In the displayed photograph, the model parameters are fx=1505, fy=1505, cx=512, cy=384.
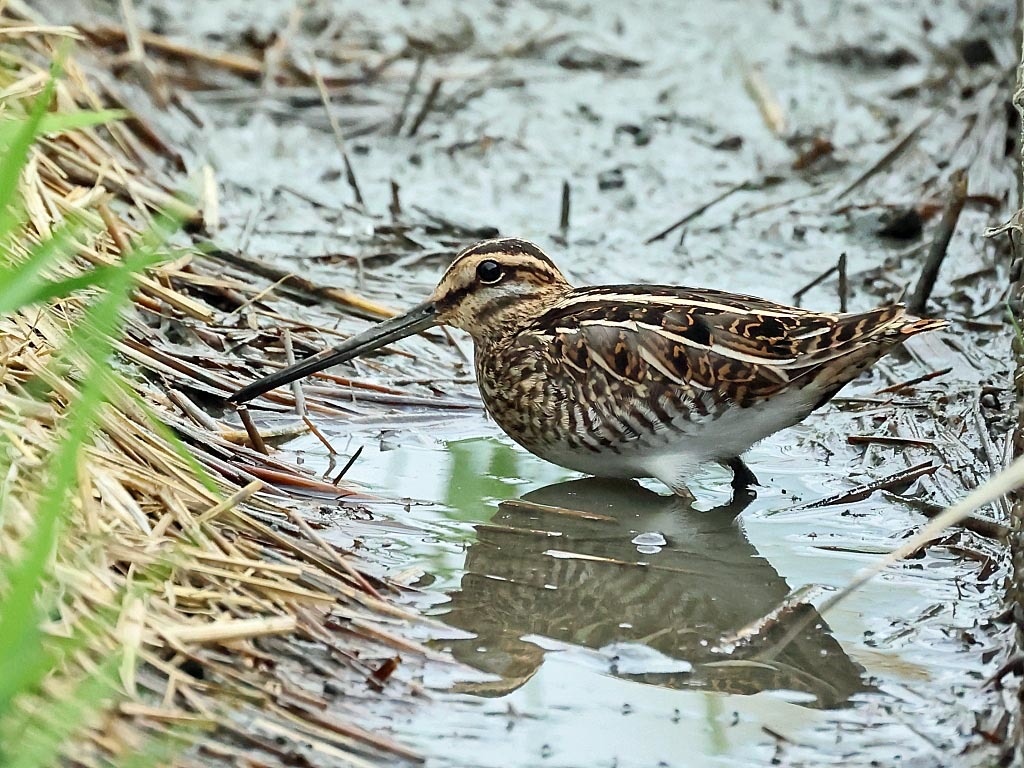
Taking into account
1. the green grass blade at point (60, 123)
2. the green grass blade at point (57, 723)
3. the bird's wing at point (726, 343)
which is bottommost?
the green grass blade at point (57, 723)

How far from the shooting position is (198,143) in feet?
23.7

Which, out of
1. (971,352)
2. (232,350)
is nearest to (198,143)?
(232,350)

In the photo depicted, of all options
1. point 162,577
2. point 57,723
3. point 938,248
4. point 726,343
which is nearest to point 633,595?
point 726,343

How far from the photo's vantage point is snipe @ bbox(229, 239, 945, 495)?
4.31 m

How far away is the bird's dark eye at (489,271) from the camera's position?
4.76 meters

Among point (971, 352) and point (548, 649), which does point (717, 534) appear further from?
point (971, 352)

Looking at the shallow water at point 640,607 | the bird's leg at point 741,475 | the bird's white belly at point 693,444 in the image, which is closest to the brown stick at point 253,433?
the shallow water at point 640,607

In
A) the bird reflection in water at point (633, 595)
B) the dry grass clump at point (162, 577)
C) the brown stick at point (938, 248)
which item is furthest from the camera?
the brown stick at point (938, 248)

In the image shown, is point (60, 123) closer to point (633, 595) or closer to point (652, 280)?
point (633, 595)

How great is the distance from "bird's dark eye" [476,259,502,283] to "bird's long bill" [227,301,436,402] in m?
0.19

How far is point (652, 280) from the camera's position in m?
6.24

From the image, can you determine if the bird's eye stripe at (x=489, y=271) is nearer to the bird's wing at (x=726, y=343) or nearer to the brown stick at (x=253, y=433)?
the bird's wing at (x=726, y=343)

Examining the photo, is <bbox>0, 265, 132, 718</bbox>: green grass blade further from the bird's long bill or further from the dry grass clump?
the bird's long bill

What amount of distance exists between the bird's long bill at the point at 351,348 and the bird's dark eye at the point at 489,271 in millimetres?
186
